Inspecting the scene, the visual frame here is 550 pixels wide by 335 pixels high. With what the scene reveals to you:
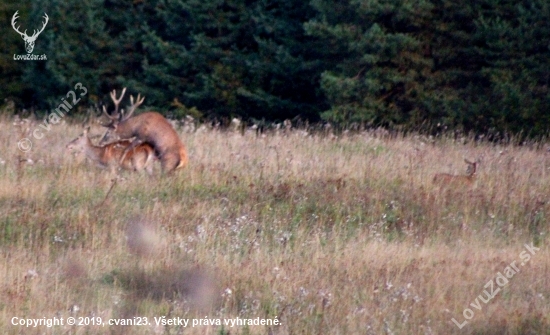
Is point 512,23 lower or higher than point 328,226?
higher

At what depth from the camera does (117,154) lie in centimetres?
1198

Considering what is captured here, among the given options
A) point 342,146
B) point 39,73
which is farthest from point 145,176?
point 39,73

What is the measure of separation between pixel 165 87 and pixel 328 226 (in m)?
21.2

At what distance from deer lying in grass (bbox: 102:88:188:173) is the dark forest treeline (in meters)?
8.56

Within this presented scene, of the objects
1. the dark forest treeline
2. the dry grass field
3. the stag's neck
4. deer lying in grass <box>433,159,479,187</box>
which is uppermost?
the dark forest treeline

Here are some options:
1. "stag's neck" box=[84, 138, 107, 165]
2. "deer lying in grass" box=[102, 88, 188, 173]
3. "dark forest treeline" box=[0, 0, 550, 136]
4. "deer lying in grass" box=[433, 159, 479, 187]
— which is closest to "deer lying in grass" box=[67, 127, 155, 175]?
"stag's neck" box=[84, 138, 107, 165]

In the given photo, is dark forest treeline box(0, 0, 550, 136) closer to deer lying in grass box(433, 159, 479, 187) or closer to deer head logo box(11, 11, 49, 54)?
deer head logo box(11, 11, 49, 54)

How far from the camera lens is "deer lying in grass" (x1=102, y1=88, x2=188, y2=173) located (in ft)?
38.7

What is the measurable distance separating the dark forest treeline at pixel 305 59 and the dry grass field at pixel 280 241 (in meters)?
8.38

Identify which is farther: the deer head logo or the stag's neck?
the deer head logo

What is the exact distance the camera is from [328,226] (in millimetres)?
9891

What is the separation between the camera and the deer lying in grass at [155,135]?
38.7 ft

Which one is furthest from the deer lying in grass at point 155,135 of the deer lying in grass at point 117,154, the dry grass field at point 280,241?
the dry grass field at point 280,241

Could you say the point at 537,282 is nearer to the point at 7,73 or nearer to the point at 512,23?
the point at 512,23
